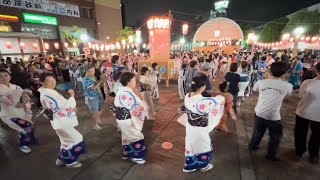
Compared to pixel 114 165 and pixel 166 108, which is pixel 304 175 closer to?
pixel 114 165

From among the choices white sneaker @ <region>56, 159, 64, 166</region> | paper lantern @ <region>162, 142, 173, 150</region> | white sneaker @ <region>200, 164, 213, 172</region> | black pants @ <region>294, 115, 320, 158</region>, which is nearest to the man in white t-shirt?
black pants @ <region>294, 115, 320, 158</region>

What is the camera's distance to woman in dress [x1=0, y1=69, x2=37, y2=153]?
4051 mm

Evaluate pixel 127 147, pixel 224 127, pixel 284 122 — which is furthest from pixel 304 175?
pixel 127 147

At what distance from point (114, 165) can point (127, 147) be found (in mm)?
411

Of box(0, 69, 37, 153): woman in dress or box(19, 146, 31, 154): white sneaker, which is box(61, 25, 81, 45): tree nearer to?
box(0, 69, 37, 153): woman in dress

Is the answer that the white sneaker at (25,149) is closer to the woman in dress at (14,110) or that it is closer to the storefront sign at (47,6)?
the woman in dress at (14,110)

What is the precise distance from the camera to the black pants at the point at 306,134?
3451 mm

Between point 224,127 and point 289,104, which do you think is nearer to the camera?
point 224,127

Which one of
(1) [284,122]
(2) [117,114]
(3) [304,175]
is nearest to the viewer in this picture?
(3) [304,175]

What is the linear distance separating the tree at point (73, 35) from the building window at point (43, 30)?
1146 mm

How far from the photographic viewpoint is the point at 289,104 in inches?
286

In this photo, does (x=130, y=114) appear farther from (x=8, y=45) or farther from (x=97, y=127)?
(x=8, y=45)

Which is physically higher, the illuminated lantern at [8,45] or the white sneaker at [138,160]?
the illuminated lantern at [8,45]

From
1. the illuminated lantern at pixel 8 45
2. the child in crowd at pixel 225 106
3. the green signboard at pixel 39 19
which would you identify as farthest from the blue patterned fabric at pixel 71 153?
the green signboard at pixel 39 19
